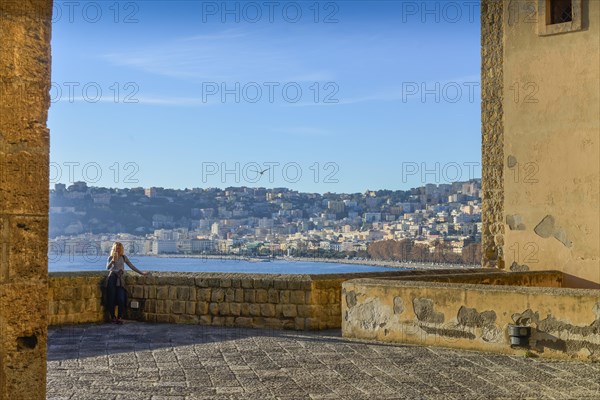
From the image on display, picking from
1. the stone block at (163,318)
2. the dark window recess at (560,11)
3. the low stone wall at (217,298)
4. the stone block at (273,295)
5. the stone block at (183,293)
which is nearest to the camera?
the low stone wall at (217,298)

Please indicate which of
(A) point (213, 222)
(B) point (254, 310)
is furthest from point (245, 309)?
(A) point (213, 222)

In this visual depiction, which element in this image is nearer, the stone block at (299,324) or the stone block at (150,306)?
the stone block at (299,324)

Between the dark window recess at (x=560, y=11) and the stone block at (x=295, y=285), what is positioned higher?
the dark window recess at (x=560, y=11)

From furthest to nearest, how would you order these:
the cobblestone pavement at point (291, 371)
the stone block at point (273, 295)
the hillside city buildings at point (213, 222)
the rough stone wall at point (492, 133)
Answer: the hillside city buildings at point (213, 222) → the rough stone wall at point (492, 133) → the stone block at point (273, 295) → the cobblestone pavement at point (291, 371)

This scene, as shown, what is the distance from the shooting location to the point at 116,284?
1198cm

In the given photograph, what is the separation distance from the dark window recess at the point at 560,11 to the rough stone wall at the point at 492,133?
95cm

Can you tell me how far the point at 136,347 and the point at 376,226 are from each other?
56004mm

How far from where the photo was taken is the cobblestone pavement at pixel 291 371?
6.57 meters

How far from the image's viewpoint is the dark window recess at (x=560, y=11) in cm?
1295

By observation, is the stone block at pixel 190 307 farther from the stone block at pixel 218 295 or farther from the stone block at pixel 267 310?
the stone block at pixel 267 310

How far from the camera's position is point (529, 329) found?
848 cm

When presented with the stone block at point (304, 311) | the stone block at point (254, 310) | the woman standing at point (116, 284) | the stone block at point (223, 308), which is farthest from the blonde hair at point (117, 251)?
the stone block at point (304, 311)

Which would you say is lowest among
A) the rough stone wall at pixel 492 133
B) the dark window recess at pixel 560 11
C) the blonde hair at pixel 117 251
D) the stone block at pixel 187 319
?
the stone block at pixel 187 319

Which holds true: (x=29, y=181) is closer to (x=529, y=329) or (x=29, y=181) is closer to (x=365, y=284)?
(x=529, y=329)
